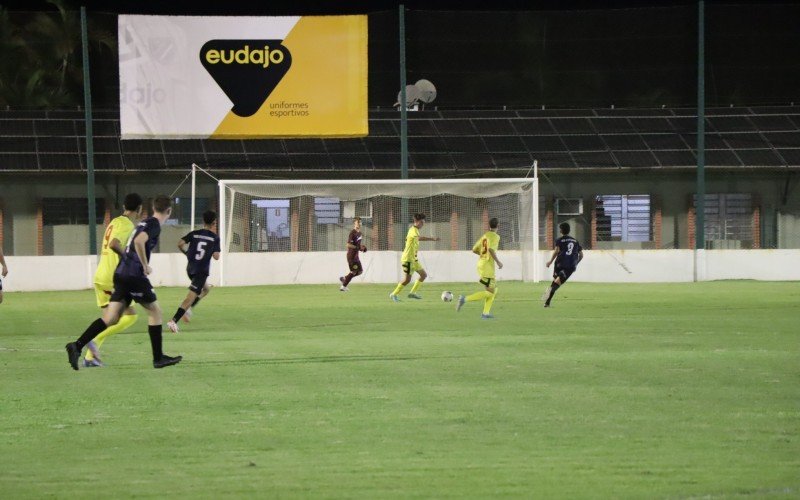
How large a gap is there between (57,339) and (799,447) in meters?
13.4

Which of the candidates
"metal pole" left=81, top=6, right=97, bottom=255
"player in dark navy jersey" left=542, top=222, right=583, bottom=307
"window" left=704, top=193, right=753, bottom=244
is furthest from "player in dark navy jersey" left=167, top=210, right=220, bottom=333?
"window" left=704, top=193, right=753, bottom=244

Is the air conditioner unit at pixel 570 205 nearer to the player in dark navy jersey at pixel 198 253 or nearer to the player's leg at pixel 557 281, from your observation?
the player's leg at pixel 557 281

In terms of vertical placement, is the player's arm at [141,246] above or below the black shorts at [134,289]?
above

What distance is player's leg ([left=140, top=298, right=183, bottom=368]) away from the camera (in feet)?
48.2

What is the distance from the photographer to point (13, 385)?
537 inches

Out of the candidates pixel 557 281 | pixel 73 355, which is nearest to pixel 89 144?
pixel 557 281

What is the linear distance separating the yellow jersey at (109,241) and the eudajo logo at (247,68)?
84.7ft

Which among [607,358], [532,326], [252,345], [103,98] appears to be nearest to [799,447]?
[607,358]

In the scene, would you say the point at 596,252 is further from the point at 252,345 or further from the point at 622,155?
the point at 252,345

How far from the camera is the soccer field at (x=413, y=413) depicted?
26.8 feet

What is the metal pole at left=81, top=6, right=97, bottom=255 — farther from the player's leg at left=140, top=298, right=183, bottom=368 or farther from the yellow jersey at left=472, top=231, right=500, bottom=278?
the player's leg at left=140, top=298, right=183, bottom=368

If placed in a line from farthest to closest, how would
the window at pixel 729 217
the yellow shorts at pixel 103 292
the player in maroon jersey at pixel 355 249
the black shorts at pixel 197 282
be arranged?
the window at pixel 729 217, the player in maroon jersey at pixel 355 249, the black shorts at pixel 197 282, the yellow shorts at pixel 103 292

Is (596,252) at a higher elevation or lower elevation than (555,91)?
lower

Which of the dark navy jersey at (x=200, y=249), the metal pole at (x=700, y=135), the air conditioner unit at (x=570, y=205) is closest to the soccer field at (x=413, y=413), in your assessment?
the dark navy jersey at (x=200, y=249)
